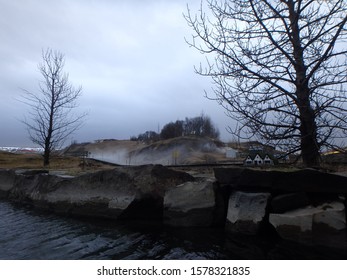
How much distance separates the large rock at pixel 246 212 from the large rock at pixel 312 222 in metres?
0.39

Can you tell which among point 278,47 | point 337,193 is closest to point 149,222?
point 337,193

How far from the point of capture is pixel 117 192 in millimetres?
8039

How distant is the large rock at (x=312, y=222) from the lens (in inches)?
210

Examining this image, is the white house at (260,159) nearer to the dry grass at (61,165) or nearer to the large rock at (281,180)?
the large rock at (281,180)

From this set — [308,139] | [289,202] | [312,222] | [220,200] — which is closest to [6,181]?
[220,200]

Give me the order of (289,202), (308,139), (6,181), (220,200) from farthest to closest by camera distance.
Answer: (6,181) < (220,200) < (308,139) < (289,202)

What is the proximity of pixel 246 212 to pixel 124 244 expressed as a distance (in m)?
2.34

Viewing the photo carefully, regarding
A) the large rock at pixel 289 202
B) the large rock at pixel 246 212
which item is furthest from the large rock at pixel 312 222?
the large rock at pixel 246 212

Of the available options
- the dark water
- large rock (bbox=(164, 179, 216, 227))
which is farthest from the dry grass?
large rock (bbox=(164, 179, 216, 227))

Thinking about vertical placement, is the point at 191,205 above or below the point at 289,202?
below

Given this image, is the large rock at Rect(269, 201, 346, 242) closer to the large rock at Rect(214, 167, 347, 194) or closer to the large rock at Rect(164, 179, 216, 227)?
the large rock at Rect(214, 167, 347, 194)

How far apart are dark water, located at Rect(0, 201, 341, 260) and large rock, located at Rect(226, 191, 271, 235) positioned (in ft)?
1.02

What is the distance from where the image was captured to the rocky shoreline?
5559mm

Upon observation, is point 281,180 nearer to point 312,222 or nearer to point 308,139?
point 312,222
